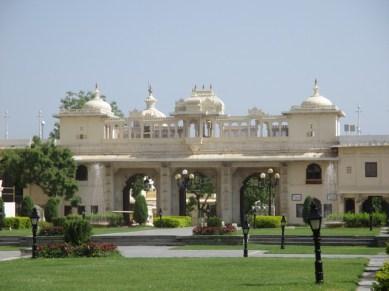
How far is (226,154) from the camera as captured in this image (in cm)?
5875

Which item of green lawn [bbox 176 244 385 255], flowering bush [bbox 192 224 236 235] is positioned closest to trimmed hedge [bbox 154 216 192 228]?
flowering bush [bbox 192 224 236 235]

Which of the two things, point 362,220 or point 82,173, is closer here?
point 362,220

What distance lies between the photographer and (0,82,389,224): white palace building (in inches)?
2235

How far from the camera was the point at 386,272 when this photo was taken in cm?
1327

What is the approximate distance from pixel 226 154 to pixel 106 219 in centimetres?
919

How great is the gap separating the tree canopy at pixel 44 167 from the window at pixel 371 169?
17.6 meters

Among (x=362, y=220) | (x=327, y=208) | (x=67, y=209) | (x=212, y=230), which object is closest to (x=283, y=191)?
(x=327, y=208)

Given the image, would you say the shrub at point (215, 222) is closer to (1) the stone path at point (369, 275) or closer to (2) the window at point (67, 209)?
(1) the stone path at point (369, 275)

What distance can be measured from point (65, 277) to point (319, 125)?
40491 mm

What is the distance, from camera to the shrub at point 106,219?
5319cm

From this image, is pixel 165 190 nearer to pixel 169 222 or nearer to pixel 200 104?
pixel 200 104

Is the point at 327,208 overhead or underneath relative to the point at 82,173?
underneath

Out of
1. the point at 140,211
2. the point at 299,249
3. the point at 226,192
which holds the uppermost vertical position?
the point at 226,192

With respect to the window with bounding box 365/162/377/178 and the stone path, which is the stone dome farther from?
the stone path
